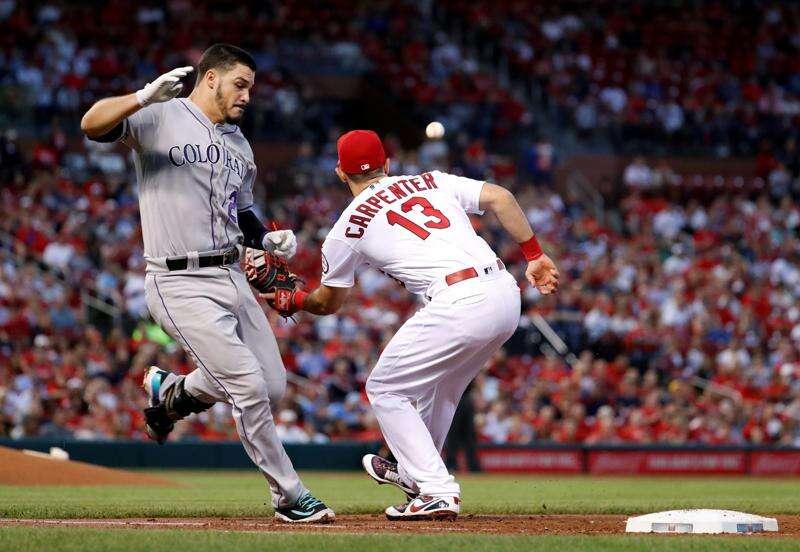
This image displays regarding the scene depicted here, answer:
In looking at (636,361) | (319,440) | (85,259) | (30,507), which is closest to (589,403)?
(636,361)

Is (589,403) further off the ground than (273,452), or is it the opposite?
(273,452)

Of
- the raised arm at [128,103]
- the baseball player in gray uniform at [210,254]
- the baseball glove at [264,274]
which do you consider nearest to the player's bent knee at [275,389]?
the baseball player in gray uniform at [210,254]

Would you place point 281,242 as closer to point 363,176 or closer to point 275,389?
point 363,176

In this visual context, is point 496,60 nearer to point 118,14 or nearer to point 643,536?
point 118,14

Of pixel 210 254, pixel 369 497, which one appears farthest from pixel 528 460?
pixel 210 254

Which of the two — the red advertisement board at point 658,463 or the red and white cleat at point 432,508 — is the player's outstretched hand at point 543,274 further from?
the red advertisement board at point 658,463
